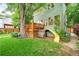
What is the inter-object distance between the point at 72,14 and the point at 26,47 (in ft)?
1.52

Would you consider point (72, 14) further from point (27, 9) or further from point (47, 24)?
point (27, 9)

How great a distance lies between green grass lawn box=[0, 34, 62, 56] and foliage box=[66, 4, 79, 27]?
22 cm

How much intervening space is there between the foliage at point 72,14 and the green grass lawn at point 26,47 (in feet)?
0.71

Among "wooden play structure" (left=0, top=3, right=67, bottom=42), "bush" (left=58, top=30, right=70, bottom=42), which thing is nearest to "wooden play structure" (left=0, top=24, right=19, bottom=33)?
"wooden play structure" (left=0, top=3, right=67, bottom=42)

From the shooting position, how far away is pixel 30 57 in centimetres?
265

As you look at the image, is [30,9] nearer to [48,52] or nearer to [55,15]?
[55,15]

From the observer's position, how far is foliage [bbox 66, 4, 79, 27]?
2654 mm

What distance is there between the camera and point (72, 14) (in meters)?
2.65

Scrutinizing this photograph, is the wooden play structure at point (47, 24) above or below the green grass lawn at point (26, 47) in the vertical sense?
above

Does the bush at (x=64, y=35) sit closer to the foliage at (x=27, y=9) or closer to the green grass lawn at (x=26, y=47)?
the green grass lawn at (x=26, y=47)

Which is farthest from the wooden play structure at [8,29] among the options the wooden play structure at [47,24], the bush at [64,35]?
the bush at [64,35]

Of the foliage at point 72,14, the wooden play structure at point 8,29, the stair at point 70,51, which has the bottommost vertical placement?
the stair at point 70,51

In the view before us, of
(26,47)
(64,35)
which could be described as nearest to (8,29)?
(26,47)

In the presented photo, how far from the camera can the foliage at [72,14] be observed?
2.65 m
